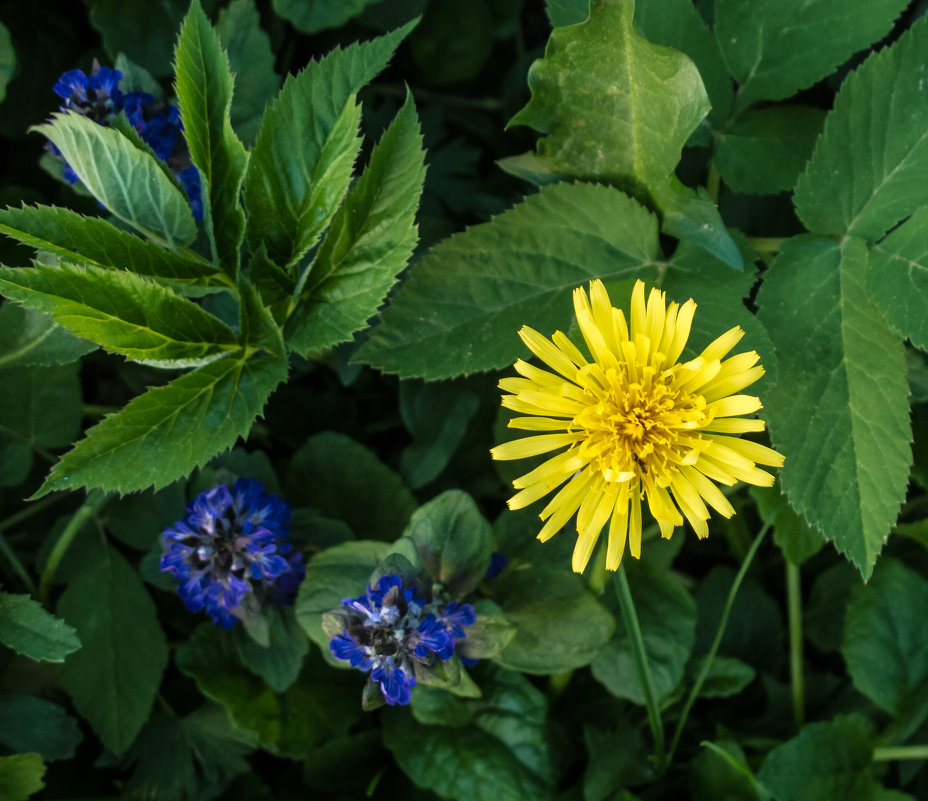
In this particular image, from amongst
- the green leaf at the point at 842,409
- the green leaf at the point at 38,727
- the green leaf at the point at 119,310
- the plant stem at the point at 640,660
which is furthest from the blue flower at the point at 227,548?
the green leaf at the point at 842,409

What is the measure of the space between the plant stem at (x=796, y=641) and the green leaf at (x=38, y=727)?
63.6 inches

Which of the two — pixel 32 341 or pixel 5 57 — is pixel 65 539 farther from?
pixel 5 57

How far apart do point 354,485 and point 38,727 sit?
837 mm

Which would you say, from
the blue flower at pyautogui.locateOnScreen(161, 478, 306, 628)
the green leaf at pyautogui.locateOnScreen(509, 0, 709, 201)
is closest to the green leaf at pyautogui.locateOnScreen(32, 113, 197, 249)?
the blue flower at pyautogui.locateOnScreen(161, 478, 306, 628)

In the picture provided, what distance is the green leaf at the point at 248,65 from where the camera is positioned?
5.96 ft

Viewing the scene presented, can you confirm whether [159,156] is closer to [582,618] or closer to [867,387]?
[582,618]

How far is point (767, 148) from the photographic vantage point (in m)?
1.69

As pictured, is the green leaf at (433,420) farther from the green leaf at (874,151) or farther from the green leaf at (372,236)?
the green leaf at (874,151)

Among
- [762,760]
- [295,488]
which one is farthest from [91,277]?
[762,760]

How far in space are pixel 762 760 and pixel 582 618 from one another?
667mm

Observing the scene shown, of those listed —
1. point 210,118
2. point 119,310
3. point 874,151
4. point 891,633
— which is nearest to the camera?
point 119,310

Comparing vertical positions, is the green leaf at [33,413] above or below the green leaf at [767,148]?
below

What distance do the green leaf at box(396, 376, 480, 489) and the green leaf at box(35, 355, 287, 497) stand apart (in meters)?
0.49

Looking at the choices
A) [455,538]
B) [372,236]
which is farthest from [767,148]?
[455,538]
